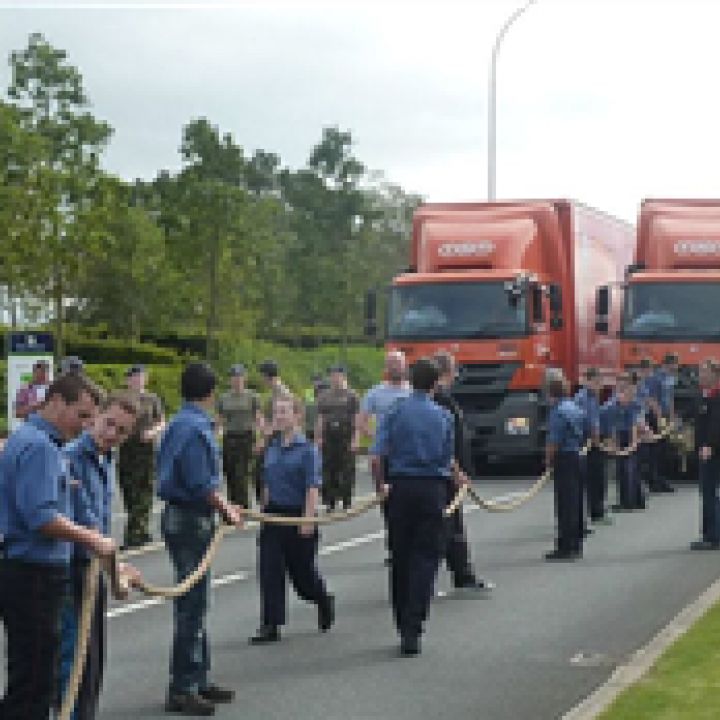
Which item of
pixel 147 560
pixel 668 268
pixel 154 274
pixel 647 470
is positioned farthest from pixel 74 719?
pixel 154 274

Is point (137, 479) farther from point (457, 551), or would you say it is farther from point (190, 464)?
point (190, 464)

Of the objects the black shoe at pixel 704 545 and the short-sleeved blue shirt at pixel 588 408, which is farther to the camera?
the short-sleeved blue shirt at pixel 588 408

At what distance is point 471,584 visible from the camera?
1411cm

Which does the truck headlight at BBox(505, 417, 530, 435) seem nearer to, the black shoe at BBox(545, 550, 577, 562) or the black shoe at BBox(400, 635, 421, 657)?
the black shoe at BBox(545, 550, 577, 562)

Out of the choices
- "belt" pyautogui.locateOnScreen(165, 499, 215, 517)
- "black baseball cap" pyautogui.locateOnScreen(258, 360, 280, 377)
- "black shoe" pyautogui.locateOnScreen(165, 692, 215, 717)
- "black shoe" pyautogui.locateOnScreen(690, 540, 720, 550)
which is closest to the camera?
"black shoe" pyautogui.locateOnScreen(165, 692, 215, 717)

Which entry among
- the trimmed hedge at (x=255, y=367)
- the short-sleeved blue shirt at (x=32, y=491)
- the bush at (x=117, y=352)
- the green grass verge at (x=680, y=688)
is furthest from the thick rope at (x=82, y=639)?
the bush at (x=117, y=352)

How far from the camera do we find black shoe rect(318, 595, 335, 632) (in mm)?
11945

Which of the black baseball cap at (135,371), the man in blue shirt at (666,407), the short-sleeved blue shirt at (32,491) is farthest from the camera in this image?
the man in blue shirt at (666,407)

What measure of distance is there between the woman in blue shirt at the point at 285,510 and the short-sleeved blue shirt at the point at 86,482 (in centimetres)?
329

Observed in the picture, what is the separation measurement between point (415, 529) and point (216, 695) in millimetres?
2271

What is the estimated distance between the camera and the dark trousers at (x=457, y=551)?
45.3ft

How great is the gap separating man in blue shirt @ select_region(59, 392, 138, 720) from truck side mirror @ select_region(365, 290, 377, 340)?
60.8 feet

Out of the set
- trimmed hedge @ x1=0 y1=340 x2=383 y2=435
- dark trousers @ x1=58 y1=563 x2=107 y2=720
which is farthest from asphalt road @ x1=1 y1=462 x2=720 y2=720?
trimmed hedge @ x1=0 y1=340 x2=383 y2=435

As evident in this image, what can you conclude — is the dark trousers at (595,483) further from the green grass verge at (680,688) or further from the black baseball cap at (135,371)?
the green grass verge at (680,688)
